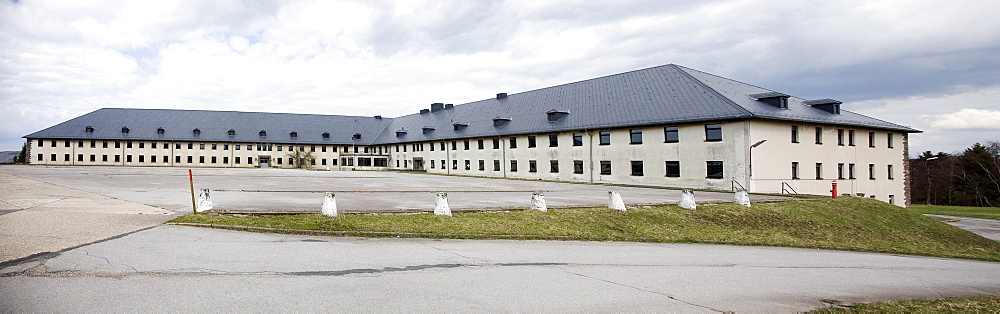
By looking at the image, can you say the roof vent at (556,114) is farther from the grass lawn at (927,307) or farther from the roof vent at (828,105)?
the grass lawn at (927,307)

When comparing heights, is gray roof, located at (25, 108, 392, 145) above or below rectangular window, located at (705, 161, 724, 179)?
above

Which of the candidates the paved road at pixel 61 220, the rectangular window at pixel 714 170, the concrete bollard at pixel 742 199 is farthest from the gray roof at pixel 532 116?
the paved road at pixel 61 220

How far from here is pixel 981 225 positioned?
31.0 meters

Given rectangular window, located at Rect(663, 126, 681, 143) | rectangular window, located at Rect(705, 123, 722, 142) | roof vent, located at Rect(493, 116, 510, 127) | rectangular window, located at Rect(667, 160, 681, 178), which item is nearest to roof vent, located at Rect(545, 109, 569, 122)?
roof vent, located at Rect(493, 116, 510, 127)

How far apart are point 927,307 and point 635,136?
2890cm

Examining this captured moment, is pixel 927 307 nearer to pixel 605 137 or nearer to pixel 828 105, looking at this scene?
pixel 605 137

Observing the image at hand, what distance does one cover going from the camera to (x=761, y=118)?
2906cm

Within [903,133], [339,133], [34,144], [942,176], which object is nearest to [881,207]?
[903,133]

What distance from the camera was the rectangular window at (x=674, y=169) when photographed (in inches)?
1255

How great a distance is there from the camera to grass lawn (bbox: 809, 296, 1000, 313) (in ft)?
19.6

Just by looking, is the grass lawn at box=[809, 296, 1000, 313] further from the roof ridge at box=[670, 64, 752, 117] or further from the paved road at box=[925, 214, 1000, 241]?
the paved road at box=[925, 214, 1000, 241]

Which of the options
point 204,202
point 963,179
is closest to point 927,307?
point 204,202

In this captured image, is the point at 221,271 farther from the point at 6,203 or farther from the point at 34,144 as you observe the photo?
the point at 34,144

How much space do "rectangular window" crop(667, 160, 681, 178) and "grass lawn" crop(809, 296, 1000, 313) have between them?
25.2 metres
